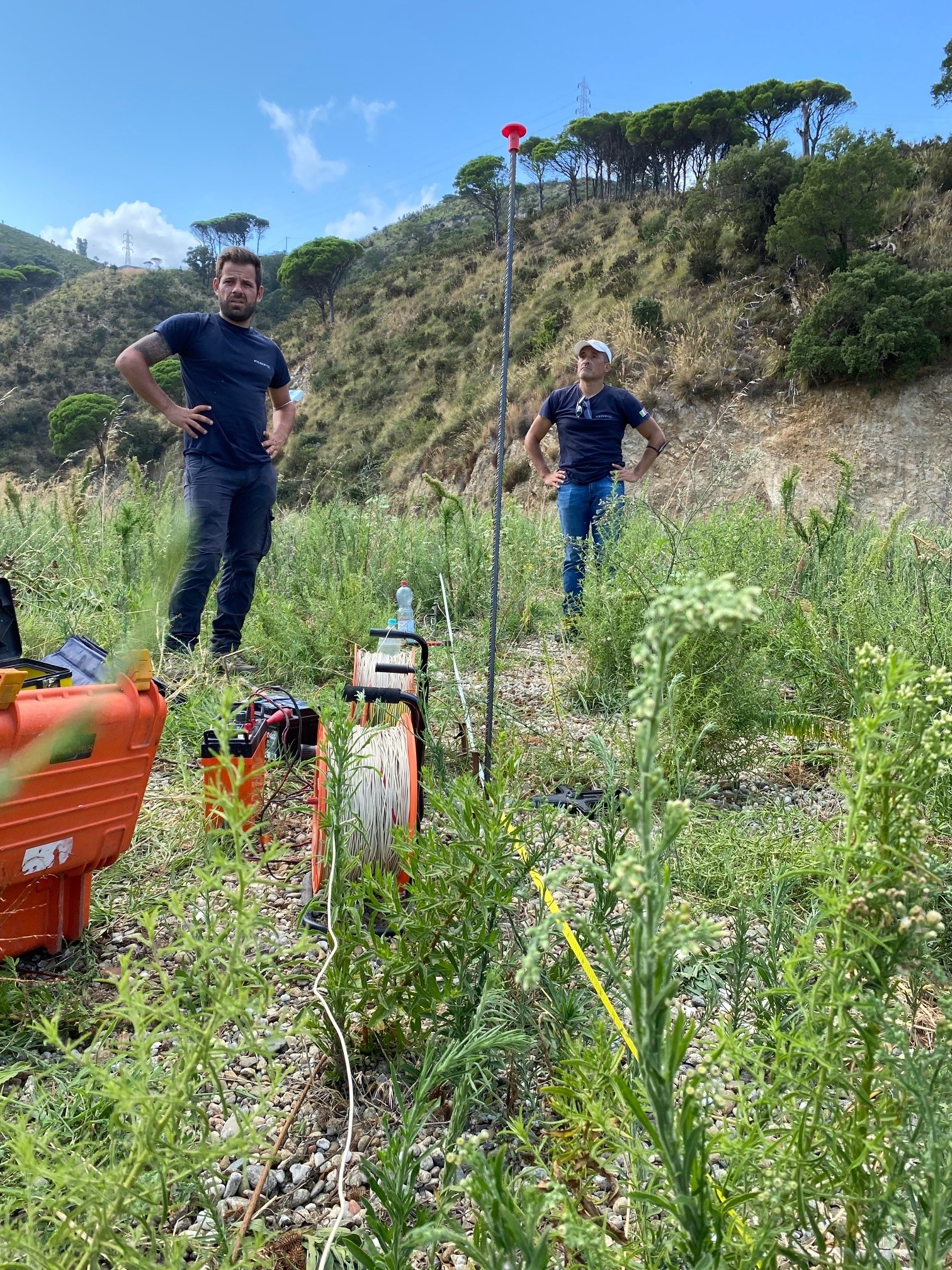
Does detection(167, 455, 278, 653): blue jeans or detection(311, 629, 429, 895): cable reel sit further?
detection(167, 455, 278, 653): blue jeans

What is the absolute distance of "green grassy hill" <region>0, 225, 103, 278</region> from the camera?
229ft

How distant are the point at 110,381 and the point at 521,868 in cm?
4646

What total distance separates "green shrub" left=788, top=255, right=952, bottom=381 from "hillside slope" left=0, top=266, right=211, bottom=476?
110 feet

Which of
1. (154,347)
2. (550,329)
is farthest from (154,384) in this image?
(550,329)

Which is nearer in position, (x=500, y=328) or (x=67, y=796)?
(x=67, y=796)

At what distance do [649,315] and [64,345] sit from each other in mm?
36848

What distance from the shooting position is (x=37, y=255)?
7406cm

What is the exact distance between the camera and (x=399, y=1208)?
3.16 ft

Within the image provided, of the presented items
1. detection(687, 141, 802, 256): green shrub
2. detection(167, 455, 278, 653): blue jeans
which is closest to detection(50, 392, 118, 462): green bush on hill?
detection(687, 141, 802, 256): green shrub

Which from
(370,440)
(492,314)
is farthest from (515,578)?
(492,314)

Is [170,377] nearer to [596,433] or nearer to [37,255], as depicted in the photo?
[596,433]

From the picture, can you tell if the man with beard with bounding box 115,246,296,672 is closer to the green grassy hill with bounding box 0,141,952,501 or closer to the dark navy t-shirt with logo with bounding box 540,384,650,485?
the dark navy t-shirt with logo with bounding box 540,384,650,485

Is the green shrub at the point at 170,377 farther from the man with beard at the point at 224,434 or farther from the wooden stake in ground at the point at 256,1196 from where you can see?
the wooden stake in ground at the point at 256,1196

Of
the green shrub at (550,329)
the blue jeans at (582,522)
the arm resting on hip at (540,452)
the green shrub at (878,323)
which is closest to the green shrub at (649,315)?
the green shrub at (550,329)
